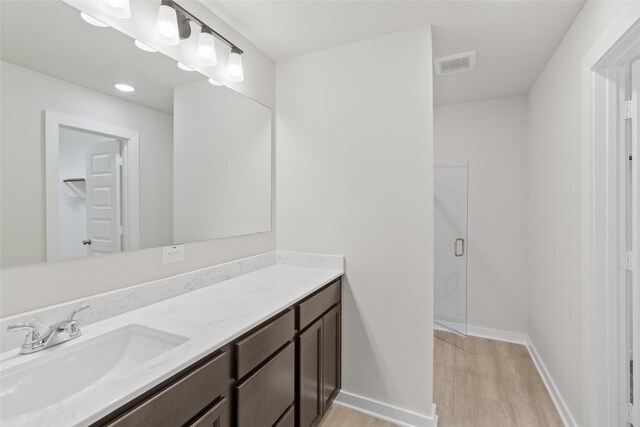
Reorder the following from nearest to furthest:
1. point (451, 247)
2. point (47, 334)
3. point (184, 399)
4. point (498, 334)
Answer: point (184, 399) → point (47, 334) → point (498, 334) → point (451, 247)

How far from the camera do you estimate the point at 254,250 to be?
2137 mm

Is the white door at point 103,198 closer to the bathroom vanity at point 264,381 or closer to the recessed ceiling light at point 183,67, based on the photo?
the recessed ceiling light at point 183,67

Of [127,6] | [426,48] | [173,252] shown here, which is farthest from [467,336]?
[127,6]

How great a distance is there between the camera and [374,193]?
200 cm

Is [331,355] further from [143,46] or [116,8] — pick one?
[116,8]

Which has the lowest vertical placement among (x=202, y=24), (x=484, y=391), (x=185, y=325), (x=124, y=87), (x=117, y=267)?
(x=484, y=391)

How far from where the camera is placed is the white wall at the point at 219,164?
5.33ft

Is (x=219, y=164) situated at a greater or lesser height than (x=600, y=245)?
greater

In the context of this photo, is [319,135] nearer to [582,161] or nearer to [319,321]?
[319,321]

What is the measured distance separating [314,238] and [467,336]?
2284 millimetres

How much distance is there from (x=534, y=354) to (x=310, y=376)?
231 cm

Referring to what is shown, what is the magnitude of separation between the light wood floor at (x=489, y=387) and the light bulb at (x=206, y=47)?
264cm

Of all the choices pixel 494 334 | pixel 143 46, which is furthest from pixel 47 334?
pixel 494 334

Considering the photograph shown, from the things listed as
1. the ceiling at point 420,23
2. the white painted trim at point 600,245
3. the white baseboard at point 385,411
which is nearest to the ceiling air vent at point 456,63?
the ceiling at point 420,23
